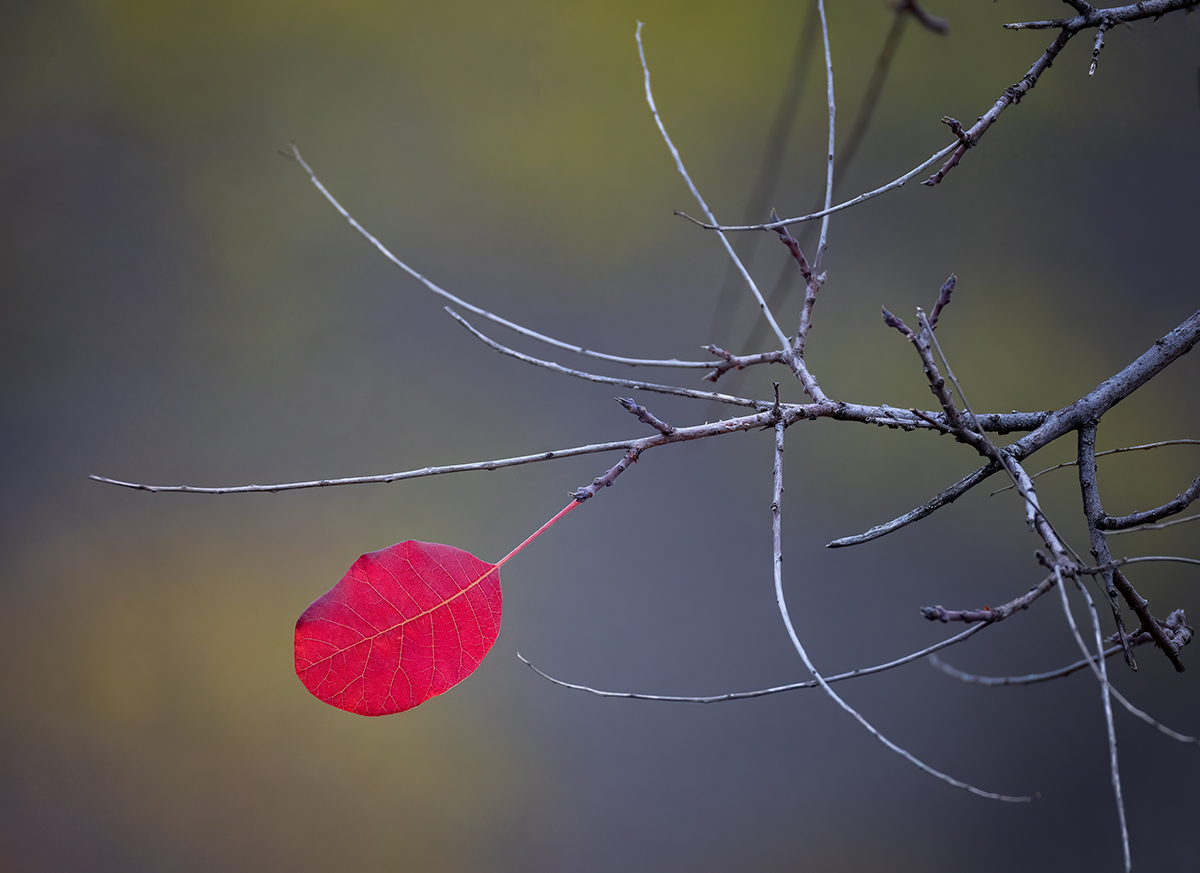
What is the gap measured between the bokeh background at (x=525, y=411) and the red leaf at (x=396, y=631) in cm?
83

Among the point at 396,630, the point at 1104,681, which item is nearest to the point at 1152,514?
the point at 1104,681

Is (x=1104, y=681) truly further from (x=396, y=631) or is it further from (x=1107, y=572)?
(x=396, y=631)

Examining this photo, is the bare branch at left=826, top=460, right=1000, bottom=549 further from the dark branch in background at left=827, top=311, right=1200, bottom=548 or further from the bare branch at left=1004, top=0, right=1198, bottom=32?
the bare branch at left=1004, top=0, right=1198, bottom=32

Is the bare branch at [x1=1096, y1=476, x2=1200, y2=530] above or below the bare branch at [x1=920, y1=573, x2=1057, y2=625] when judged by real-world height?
above

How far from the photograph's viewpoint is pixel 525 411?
1.25 m

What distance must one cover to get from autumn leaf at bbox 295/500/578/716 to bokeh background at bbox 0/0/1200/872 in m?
0.83

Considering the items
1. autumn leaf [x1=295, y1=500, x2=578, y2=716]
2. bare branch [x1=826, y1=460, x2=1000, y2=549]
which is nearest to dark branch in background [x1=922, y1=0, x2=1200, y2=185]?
bare branch [x1=826, y1=460, x2=1000, y2=549]

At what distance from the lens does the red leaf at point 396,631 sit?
1.22 ft

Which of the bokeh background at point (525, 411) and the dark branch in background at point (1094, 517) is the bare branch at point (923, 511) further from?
the bokeh background at point (525, 411)

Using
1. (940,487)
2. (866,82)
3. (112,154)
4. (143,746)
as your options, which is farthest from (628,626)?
(112,154)

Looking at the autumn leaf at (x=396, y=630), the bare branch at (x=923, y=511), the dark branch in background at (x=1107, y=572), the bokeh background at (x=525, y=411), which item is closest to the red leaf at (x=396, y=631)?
the autumn leaf at (x=396, y=630)

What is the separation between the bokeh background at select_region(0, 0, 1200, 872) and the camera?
110 cm

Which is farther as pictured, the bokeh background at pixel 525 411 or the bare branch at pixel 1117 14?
the bokeh background at pixel 525 411

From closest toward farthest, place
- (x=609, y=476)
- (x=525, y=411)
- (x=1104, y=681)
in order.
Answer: (x=1104, y=681), (x=609, y=476), (x=525, y=411)
